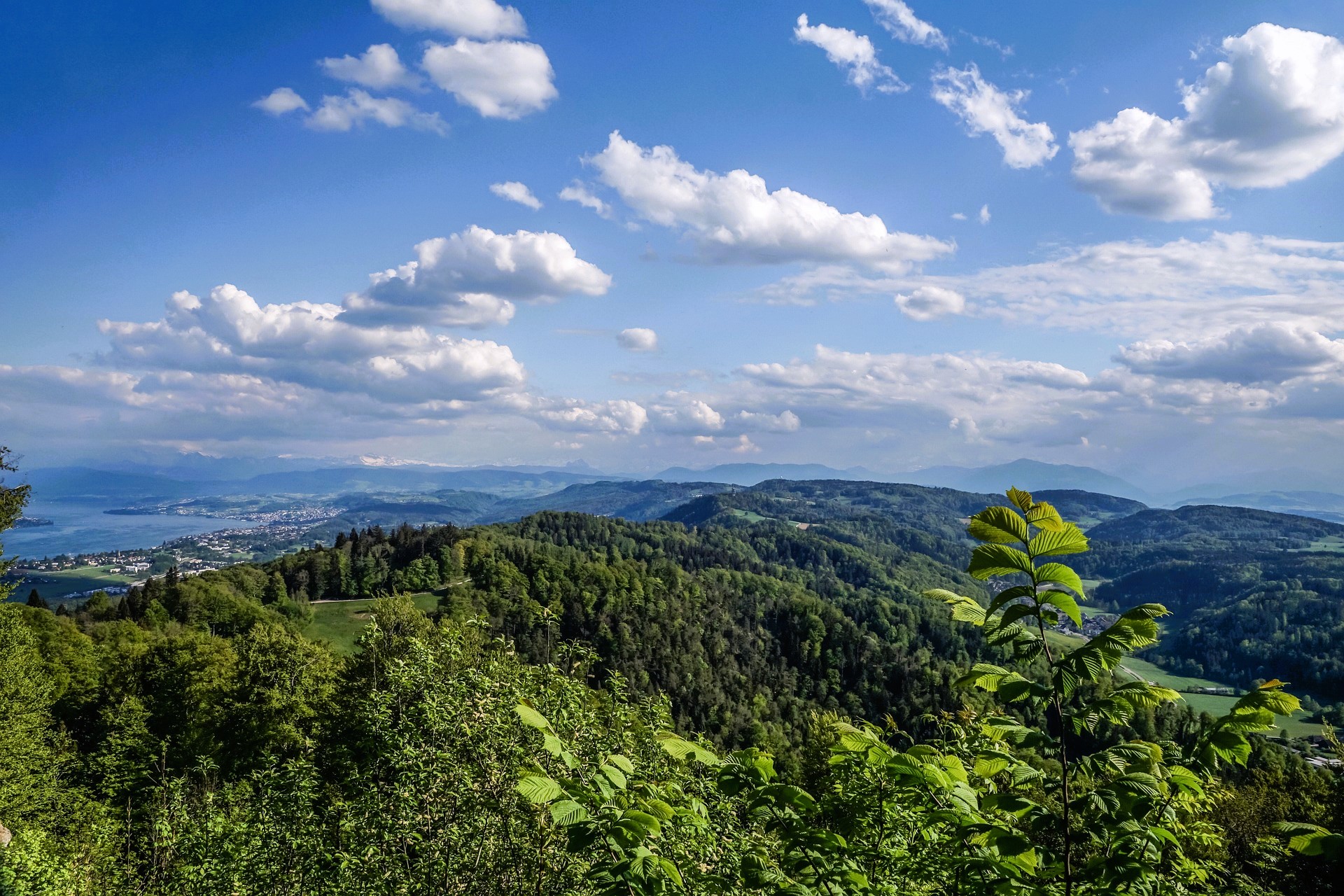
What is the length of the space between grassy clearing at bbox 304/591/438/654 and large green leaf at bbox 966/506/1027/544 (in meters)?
81.3

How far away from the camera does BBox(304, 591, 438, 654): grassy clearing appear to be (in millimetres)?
79244

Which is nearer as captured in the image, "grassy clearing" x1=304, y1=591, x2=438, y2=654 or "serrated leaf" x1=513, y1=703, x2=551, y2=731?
"serrated leaf" x1=513, y1=703, x2=551, y2=731

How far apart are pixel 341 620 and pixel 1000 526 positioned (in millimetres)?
99162

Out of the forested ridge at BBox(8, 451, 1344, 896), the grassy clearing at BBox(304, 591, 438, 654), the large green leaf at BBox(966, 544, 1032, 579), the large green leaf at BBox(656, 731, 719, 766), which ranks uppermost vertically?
the large green leaf at BBox(966, 544, 1032, 579)

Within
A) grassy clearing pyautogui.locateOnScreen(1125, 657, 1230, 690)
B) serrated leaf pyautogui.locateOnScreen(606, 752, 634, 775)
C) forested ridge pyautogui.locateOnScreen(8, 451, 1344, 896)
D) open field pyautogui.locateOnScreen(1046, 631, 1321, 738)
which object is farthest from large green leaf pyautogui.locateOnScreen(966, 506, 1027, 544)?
grassy clearing pyautogui.locateOnScreen(1125, 657, 1230, 690)

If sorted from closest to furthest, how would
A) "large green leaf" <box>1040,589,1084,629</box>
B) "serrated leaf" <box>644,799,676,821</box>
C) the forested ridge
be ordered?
"large green leaf" <box>1040,589,1084,629</box> → the forested ridge → "serrated leaf" <box>644,799,676,821</box>

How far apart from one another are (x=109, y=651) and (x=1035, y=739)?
5999 cm

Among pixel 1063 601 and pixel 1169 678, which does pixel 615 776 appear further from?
pixel 1169 678

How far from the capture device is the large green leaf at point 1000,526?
3.61 meters

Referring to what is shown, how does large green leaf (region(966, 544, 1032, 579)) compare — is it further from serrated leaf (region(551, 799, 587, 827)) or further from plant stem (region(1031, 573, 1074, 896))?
serrated leaf (region(551, 799, 587, 827))

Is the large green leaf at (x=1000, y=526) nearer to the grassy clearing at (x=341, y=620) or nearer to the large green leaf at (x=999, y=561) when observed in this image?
the large green leaf at (x=999, y=561)

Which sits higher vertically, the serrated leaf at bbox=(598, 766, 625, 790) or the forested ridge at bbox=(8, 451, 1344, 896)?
the serrated leaf at bbox=(598, 766, 625, 790)

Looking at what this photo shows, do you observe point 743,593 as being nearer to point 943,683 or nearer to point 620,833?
point 943,683

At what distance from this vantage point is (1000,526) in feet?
12.0
